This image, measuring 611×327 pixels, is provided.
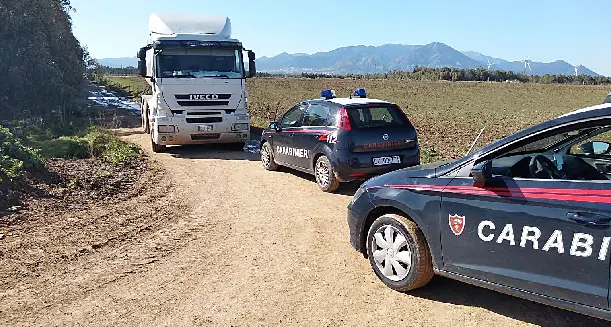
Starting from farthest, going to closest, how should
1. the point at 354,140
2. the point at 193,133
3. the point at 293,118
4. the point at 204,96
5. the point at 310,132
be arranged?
the point at 193,133
the point at 204,96
the point at 293,118
the point at 310,132
the point at 354,140

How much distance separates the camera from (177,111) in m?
13.2

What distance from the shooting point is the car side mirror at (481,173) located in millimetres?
4043

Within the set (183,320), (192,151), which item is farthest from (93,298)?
(192,151)

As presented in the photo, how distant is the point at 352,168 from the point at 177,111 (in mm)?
6223

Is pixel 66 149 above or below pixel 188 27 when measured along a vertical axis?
below

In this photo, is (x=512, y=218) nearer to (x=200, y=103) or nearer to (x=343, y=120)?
(x=343, y=120)

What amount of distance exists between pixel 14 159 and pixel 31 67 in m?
15.2

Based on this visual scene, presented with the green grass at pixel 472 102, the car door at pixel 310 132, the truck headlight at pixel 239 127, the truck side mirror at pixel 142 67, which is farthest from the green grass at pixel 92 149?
the green grass at pixel 472 102

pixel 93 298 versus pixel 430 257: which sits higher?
pixel 430 257

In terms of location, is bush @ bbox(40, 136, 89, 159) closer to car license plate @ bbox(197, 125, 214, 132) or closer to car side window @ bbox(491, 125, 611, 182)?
car license plate @ bbox(197, 125, 214, 132)

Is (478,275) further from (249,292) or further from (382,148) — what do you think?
(382,148)

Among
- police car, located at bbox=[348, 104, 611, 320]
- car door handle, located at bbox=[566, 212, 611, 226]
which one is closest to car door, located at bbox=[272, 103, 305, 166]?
police car, located at bbox=[348, 104, 611, 320]

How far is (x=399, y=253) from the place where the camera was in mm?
4766

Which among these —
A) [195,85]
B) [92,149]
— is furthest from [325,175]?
[92,149]
